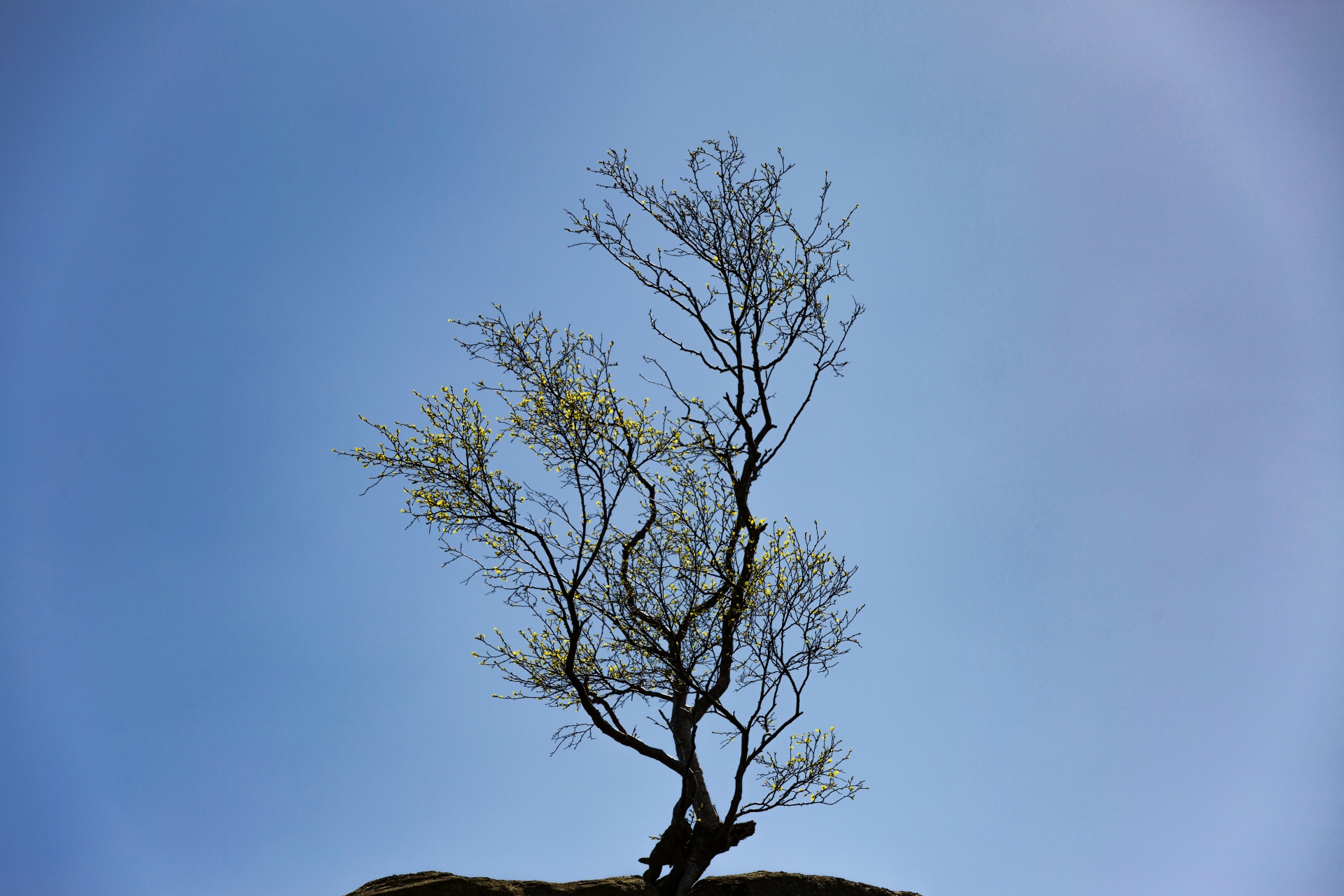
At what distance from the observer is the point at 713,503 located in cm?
1303

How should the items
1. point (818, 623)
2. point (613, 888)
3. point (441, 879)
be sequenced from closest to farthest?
1. point (441, 879)
2. point (613, 888)
3. point (818, 623)

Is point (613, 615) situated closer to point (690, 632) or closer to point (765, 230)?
point (690, 632)

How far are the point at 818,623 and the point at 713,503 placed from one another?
96.3 inches

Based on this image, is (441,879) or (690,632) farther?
(690,632)

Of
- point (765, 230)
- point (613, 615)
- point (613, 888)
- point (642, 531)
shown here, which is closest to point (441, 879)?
point (613, 888)

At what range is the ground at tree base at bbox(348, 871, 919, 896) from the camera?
34.0ft

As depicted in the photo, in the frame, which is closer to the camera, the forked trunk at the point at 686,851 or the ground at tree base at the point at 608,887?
the ground at tree base at the point at 608,887

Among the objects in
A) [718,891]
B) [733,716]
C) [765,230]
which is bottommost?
[718,891]

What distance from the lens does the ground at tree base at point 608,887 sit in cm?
1038

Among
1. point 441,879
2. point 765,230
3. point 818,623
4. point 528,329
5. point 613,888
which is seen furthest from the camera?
point 765,230

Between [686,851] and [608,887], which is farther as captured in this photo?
[686,851]

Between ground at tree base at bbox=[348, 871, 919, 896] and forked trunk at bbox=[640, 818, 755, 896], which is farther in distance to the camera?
forked trunk at bbox=[640, 818, 755, 896]

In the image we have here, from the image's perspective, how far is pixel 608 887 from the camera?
36.9 feet

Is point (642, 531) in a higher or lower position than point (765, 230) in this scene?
lower
